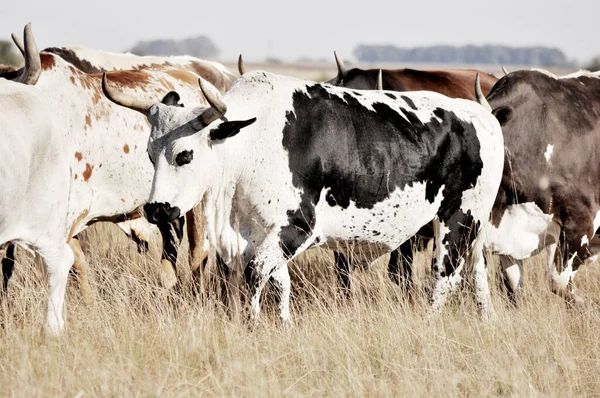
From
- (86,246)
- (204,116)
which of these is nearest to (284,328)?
(204,116)

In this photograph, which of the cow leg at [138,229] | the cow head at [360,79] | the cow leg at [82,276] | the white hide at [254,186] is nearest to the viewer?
the white hide at [254,186]

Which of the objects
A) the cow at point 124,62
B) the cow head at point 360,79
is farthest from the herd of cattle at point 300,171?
the cow at point 124,62

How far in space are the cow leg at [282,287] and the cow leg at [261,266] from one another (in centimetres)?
6

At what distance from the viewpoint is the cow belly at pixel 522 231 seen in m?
6.73

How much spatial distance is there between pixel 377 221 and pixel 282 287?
73 cm

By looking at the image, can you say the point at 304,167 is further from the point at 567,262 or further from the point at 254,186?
the point at 567,262

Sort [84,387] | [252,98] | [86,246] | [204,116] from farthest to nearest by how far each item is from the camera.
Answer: [86,246]
[252,98]
[204,116]
[84,387]

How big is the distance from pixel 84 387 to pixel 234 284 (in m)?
1.54

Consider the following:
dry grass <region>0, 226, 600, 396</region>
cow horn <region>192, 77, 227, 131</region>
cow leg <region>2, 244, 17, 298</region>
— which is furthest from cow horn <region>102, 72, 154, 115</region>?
cow leg <region>2, 244, 17, 298</region>

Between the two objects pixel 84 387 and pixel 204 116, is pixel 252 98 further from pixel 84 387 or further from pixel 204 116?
pixel 84 387

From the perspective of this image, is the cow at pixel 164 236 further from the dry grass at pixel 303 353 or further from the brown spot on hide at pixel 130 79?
the dry grass at pixel 303 353

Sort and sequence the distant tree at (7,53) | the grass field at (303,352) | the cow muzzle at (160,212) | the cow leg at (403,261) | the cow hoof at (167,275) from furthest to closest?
the distant tree at (7,53) → the cow hoof at (167,275) → the cow leg at (403,261) → the cow muzzle at (160,212) → the grass field at (303,352)

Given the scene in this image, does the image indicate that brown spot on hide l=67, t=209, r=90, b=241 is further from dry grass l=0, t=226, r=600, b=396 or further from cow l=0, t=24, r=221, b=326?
dry grass l=0, t=226, r=600, b=396

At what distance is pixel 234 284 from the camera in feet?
19.2
